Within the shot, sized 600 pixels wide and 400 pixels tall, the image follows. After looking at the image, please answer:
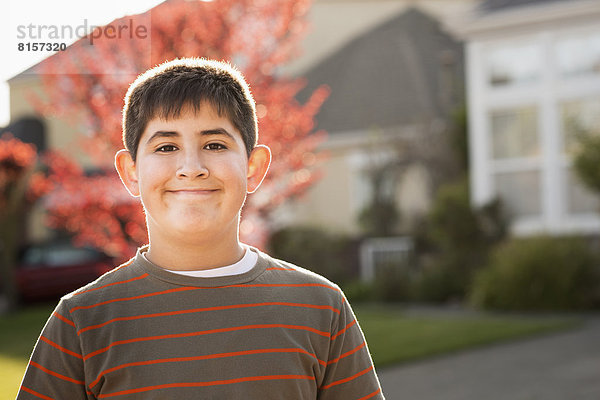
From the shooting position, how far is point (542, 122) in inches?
600

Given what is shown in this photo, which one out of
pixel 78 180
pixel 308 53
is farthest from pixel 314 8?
pixel 78 180

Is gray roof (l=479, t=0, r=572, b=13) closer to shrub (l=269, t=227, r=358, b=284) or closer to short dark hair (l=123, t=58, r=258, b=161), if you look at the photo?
shrub (l=269, t=227, r=358, b=284)

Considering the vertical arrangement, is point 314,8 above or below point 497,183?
above

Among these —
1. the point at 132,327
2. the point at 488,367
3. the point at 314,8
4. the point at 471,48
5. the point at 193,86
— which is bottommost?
the point at 488,367

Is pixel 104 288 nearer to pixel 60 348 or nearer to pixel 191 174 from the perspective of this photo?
pixel 60 348

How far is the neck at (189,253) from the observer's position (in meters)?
2.08

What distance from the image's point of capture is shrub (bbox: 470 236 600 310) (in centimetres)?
1302

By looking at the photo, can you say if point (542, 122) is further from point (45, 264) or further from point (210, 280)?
point (210, 280)

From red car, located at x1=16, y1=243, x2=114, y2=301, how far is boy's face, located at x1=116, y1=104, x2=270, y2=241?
16.0 m

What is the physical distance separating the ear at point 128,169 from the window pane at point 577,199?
13.6 metres

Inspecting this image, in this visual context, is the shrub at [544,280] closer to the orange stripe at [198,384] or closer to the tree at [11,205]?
the tree at [11,205]

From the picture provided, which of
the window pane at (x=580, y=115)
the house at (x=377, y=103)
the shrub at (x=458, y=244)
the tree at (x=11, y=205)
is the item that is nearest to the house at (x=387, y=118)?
the house at (x=377, y=103)

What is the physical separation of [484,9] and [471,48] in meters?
0.71

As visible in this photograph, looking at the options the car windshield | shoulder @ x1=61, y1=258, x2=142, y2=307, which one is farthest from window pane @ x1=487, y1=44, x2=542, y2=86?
shoulder @ x1=61, y1=258, x2=142, y2=307
